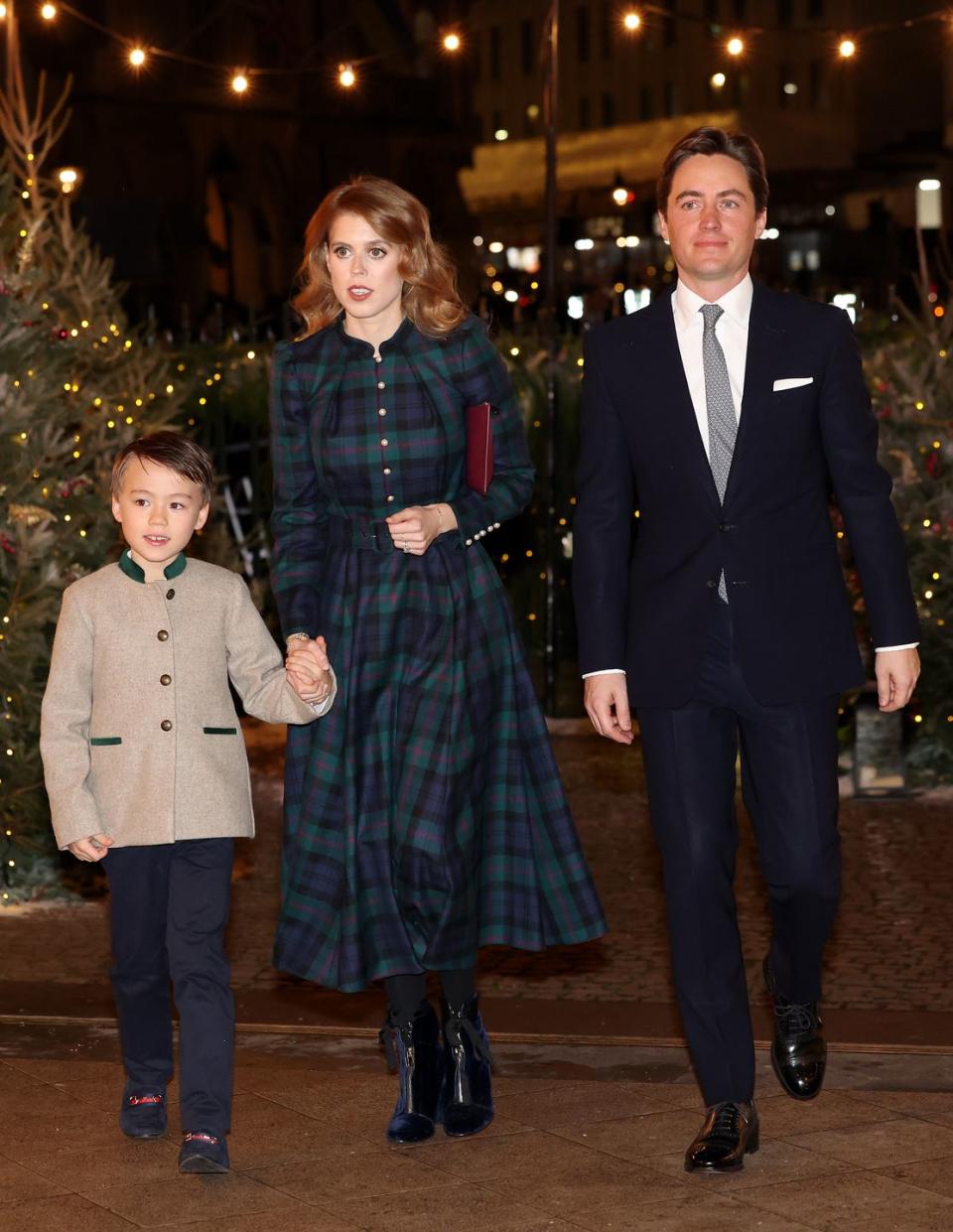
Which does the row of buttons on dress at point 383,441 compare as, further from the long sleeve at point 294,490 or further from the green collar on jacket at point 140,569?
the green collar on jacket at point 140,569

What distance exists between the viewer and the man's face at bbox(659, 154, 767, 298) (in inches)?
196

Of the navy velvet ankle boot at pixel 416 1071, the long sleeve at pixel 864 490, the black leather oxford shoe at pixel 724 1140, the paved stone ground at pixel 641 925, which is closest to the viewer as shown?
the black leather oxford shoe at pixel 724 1140

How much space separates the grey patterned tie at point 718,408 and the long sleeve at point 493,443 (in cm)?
54

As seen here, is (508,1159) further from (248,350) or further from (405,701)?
(248,350)

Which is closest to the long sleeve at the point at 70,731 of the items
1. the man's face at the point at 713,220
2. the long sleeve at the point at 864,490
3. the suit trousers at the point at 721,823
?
the suit trousers at the point at 721,823

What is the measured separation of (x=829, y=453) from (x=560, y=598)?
778cm

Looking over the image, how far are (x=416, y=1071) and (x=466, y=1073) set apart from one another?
13 centimetres

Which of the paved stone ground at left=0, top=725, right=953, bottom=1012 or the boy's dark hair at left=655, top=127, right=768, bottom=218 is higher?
the boy's dark hair at left=655, top=127, right=768, bottom=218

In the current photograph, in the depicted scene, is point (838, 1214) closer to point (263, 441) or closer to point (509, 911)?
point (509, 911)

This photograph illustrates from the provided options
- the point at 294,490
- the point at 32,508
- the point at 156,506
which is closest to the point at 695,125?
the point at 32,508

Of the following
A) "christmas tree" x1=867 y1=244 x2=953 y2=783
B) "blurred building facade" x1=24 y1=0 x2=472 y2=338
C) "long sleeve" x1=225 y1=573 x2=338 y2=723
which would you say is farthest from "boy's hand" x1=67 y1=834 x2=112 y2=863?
"blurred building facade" x1=24 y1=0 x2=472 y2=338

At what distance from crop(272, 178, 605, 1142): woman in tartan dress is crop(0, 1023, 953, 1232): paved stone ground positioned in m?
0.25

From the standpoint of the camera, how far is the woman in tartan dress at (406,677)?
5.23 m

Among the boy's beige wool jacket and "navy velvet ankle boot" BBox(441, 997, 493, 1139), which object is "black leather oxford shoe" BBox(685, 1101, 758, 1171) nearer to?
"navy velvet ankle boot" BBox(441, 997, 493, 1139)
